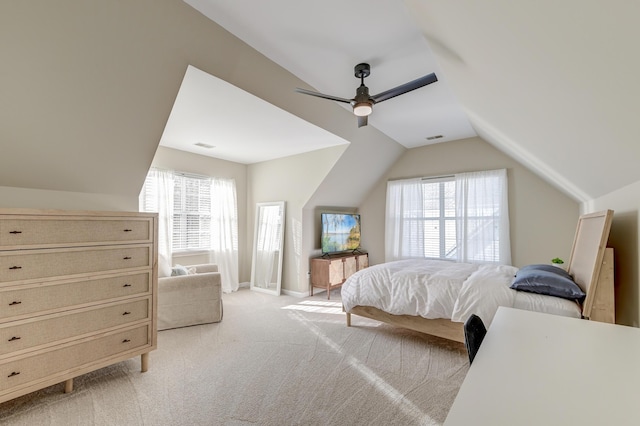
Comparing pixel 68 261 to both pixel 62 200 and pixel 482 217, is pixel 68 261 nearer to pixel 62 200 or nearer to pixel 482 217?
pixel 62 200

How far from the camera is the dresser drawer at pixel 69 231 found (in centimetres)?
193

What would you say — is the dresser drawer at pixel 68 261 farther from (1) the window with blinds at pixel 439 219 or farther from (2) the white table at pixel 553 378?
(1) the window with blinds at pixel 439 219

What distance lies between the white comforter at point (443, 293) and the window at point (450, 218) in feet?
4.20

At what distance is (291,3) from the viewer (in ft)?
6.31

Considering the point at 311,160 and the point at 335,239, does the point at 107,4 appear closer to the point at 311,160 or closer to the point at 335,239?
the point at 311,160

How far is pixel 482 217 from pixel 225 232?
188 inches

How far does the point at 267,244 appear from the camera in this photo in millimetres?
5660

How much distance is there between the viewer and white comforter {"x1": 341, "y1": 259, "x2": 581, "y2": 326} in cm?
241

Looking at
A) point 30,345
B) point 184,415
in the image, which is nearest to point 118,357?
point 30,345

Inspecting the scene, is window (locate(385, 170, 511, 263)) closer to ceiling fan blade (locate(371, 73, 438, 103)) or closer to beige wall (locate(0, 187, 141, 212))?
ceiling fan blade (locate(371, 73, 438, 103))

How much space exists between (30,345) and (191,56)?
246 cm

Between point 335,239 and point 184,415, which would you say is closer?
point 184,415

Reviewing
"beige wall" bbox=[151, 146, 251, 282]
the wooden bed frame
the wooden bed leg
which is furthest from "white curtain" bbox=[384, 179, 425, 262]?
the wooden bed leg

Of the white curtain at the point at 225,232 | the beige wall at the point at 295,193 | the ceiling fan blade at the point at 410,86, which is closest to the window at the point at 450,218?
the beige wall at the point at 295,193
